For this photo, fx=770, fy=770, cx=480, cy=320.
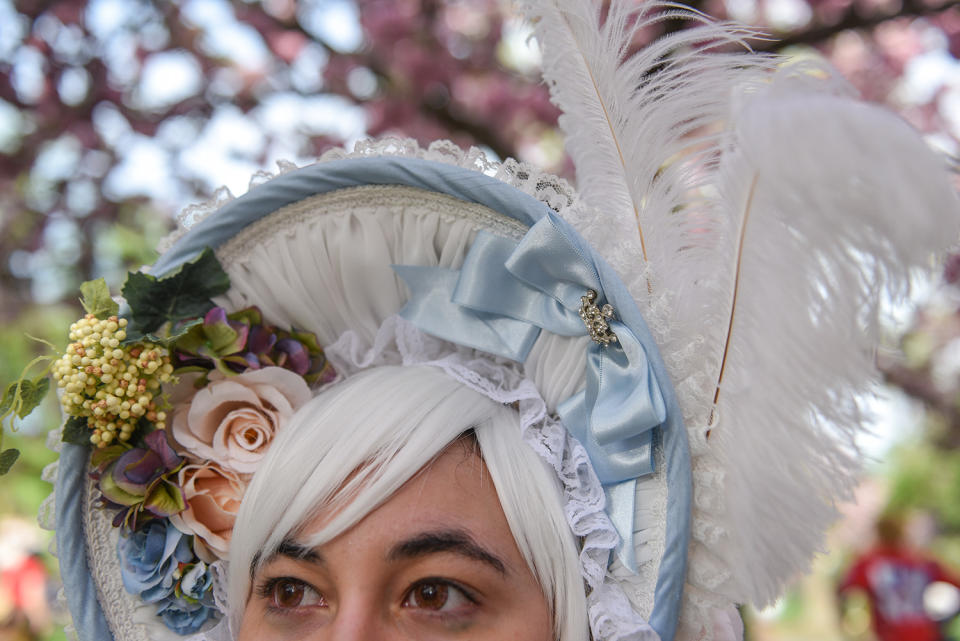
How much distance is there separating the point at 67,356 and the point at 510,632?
943mm

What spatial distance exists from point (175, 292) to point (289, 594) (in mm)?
627

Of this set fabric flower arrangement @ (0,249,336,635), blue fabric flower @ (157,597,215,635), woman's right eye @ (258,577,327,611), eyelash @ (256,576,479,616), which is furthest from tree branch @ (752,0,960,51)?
blue fabric flower @ (157,597,215,635)

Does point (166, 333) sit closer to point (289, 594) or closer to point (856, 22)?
point (289, 594)

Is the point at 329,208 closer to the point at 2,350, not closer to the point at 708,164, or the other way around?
the point at 708,164

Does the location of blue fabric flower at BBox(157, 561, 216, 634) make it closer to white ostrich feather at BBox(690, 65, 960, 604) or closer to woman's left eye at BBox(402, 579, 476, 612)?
woman's left eye at BBox(402, 579, 476, 612)

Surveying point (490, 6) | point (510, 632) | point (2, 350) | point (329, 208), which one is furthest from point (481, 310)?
point (2, 350)

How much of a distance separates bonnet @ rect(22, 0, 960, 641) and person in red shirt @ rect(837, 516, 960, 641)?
4269mm

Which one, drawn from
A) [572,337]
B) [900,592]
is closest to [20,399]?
[572,337]

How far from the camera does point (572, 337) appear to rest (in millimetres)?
1479

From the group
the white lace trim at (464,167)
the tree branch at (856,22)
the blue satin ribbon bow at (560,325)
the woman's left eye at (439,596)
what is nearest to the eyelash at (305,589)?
the woman's left eye at (439,596)

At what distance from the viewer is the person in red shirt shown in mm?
4941

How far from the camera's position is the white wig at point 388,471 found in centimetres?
137

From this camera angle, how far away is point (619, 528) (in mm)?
1358

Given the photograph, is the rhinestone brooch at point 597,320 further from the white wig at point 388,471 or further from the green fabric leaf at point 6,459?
the green fabric leaf at point 6,459
